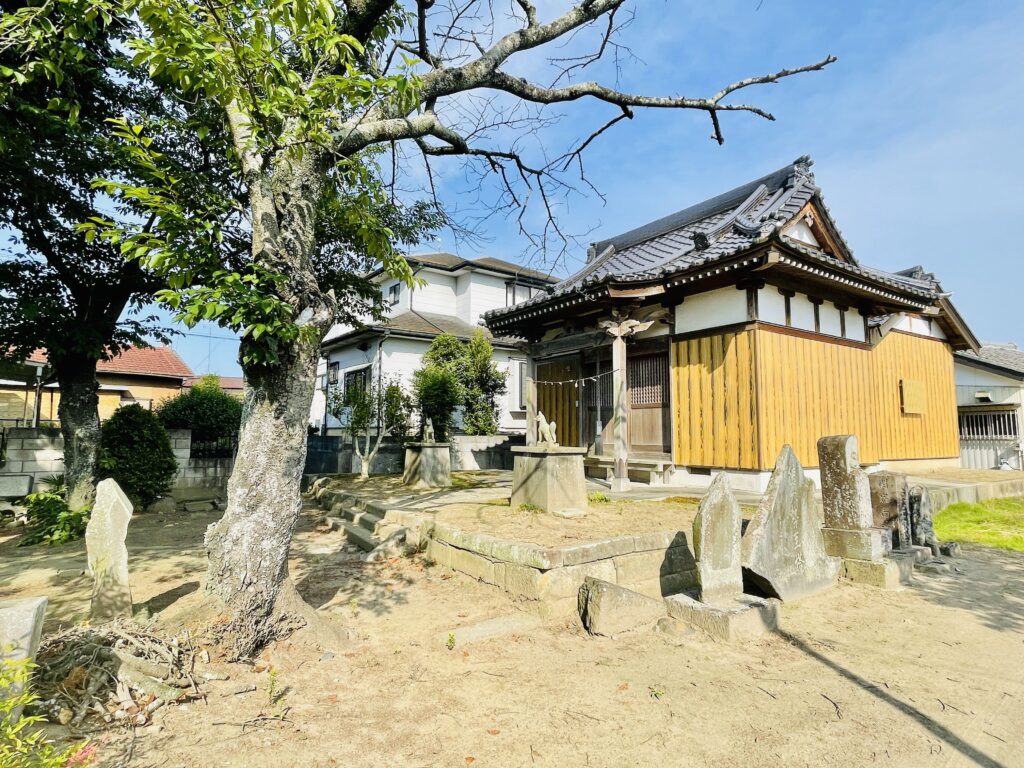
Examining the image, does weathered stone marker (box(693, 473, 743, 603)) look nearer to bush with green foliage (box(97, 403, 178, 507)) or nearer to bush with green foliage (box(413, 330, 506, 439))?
bush with green foliage (box(97, 403, 178, 507))

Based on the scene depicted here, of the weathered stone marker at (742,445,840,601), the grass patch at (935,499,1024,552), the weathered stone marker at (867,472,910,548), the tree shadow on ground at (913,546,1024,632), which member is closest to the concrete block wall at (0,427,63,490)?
the weathered stone marker at (742,445,840,601)

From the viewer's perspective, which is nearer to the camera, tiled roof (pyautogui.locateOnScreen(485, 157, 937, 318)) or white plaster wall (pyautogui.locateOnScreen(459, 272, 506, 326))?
tiled roof (pyautogui.locateOnScreen(485, 157, 937, 318))

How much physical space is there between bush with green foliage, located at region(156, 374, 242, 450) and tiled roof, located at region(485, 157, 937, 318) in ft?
24.2

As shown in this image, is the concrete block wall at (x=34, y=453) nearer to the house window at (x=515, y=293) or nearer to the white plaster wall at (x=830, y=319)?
the house window at (x=515, y=293)

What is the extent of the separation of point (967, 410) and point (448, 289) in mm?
18746

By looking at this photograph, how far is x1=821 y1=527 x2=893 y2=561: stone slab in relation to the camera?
615 cm

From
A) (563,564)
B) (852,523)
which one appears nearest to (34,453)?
(563,564)

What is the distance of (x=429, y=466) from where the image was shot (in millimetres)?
11141

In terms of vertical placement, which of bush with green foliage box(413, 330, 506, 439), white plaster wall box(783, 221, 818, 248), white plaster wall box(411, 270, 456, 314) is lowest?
bush with green foliage box(413, 330, 506, 439)

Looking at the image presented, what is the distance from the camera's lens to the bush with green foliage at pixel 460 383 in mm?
15906

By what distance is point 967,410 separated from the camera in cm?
1703

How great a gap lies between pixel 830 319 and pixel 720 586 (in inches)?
332

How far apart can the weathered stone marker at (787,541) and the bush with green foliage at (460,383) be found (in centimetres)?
1142

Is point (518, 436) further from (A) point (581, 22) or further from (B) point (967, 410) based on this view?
(B) point (967, 410)
